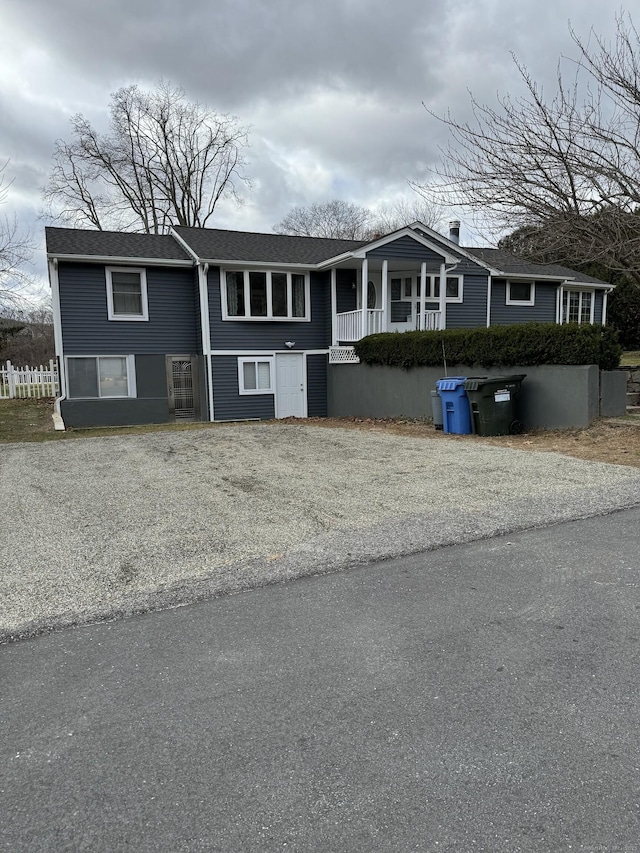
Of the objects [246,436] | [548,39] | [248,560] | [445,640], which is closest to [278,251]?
[246,436]

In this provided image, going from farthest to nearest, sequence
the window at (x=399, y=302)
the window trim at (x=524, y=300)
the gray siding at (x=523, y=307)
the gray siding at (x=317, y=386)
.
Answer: the window trim at (x=524, y=300)
the gray siding at (x=523, y=307)
the window at (x=399, y=302)
the gray siding at (x=317, y=386)

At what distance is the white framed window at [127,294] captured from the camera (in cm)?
1681

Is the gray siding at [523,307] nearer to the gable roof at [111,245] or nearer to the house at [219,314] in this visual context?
the house at [219,314]

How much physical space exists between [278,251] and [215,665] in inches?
674

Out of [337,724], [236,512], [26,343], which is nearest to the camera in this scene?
[337,724]

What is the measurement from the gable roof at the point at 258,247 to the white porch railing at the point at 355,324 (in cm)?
196

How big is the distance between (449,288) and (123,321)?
10975 mm

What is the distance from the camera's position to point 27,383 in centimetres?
2339

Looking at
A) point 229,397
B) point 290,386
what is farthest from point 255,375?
point 290,386

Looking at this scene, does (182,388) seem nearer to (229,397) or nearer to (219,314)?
(229,397)

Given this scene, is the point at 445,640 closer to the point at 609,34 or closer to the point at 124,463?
the point at 124,463

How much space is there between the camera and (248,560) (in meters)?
4.36

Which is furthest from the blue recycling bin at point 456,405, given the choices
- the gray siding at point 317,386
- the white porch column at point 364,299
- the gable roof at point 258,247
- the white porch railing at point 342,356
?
the gray siding at point 317,386

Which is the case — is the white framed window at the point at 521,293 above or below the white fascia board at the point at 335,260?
below
